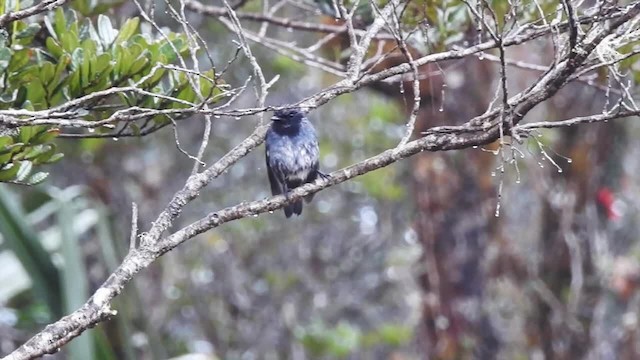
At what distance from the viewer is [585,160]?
650cm

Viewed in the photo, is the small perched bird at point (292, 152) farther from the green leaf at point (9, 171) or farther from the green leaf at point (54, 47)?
the green leaf at point (9, 171)

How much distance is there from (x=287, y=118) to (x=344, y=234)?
478 cm

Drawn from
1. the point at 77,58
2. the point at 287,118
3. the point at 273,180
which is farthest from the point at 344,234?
the point at 77,58

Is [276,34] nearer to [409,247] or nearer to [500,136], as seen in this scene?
[409,247]

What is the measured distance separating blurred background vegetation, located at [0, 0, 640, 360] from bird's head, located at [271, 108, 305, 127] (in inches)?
19.0

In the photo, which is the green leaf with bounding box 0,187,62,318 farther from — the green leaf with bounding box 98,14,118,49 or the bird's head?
the green leaf with bounding box 98,14,118,49

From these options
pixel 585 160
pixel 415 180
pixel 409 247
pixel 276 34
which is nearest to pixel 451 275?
pixel 415 180

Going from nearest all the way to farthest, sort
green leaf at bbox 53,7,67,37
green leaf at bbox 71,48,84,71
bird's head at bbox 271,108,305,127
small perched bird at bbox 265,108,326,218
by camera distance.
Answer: green leaf at bbox 71,48,84,71, green leaf at bbox 53,7,67,37, bird's head at bbox 271,108,305,127, small perched bird at bbox 265,108,326,218

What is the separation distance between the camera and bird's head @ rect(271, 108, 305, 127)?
4.13m

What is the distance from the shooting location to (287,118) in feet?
13.8

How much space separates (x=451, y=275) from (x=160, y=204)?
9.42 ft

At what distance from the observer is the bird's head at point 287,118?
413cm

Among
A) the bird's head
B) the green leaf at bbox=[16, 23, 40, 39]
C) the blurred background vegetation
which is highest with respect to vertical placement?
the green leaf at bbox=[16, 23, 40, 39]

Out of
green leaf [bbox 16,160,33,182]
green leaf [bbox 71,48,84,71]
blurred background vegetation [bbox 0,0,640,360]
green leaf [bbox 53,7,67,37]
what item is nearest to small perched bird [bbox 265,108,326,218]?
blurred background vegetation [bbox 0,0,640,360]
